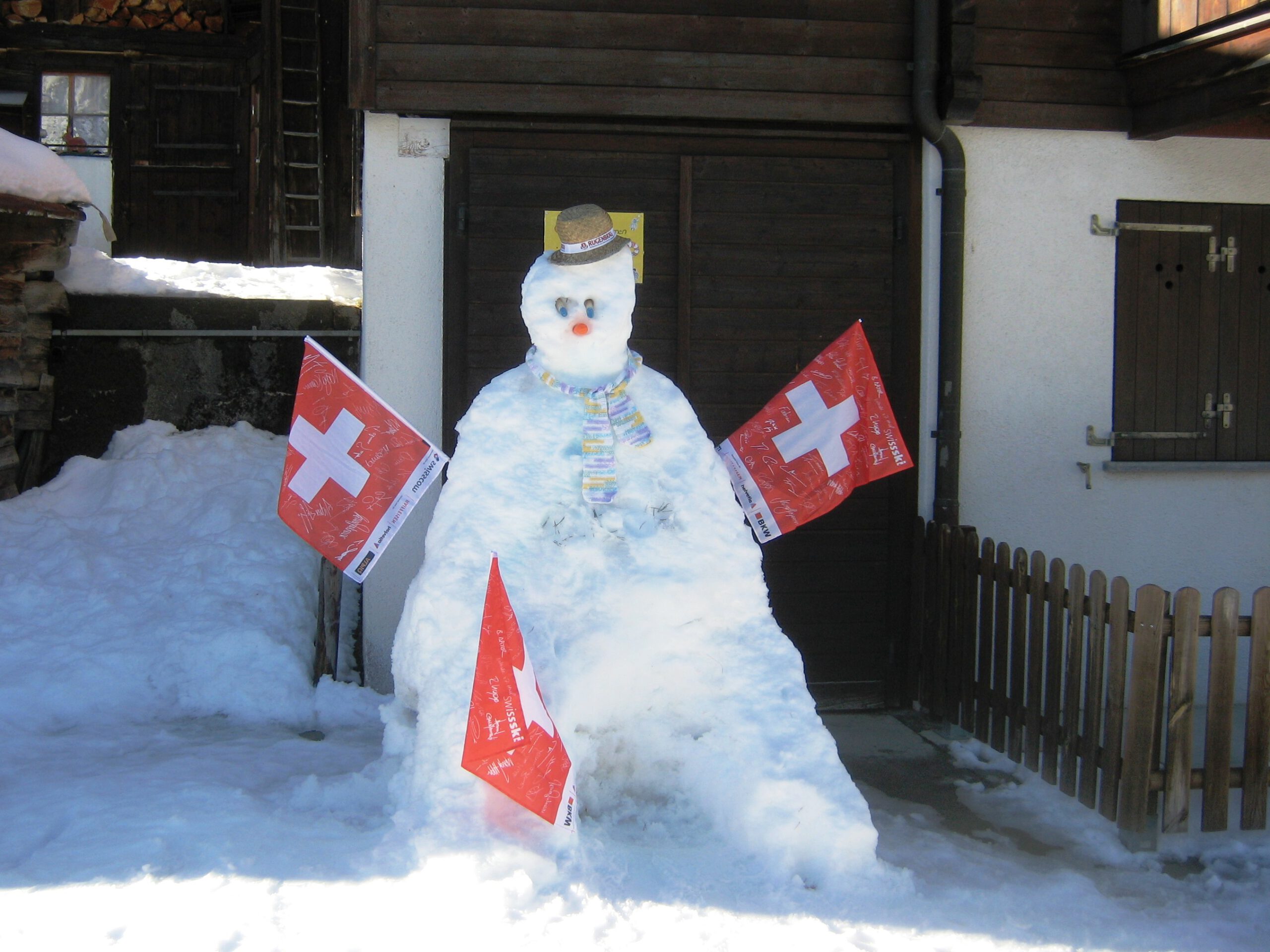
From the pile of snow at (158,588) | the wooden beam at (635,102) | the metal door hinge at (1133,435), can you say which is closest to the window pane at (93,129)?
the pile of snow at (158,588)

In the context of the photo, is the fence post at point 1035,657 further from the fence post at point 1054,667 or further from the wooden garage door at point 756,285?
the wooden garage door at point 756,285

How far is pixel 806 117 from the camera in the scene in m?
5.37

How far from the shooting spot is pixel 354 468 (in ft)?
13.4

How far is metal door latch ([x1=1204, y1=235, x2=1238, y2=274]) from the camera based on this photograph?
5.82 metres

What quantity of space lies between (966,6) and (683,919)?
4432 millimetres

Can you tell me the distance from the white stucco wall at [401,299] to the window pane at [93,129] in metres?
6.59

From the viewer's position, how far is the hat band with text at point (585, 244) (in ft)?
12.6

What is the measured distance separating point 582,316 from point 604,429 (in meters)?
0.41

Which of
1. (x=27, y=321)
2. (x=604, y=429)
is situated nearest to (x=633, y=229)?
(x=604, y=429)

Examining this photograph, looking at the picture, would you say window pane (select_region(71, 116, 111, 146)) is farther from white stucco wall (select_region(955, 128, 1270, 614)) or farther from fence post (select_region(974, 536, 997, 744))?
fence post (select_region(974, 536, 997, 744))

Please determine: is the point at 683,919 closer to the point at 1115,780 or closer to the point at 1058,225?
the point at 1115,780

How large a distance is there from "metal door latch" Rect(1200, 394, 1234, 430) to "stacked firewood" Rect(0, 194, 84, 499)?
20.9 feet

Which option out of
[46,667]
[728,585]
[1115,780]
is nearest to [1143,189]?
[1115,780]

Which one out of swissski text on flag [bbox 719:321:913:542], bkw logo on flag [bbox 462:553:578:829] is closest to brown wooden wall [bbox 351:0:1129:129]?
swissski text on flag [bbox 719:321:913:542]
